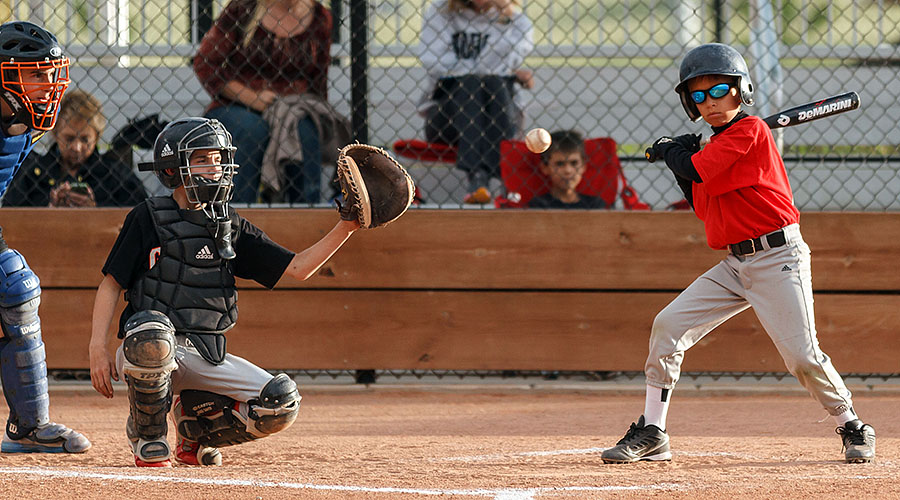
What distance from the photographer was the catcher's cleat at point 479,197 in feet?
18.3

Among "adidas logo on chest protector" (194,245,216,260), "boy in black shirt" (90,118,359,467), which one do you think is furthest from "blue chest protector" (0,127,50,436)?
"adidas logo on chest protector" (194,245,216,260)

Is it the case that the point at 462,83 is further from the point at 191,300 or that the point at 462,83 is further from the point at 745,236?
the point at 191,300

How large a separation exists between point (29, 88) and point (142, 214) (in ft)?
1.90

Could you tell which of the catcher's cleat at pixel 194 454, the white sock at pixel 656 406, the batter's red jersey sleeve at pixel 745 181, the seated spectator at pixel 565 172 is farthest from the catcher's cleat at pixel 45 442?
the seated spectator at pixel 565 172

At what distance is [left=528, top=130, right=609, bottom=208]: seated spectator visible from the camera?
5.59 meters

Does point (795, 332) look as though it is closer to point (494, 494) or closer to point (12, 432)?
point (494, 494)

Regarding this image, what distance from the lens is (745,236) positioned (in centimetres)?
347

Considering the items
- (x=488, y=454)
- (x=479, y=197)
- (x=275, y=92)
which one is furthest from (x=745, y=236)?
(x=275, y=92)

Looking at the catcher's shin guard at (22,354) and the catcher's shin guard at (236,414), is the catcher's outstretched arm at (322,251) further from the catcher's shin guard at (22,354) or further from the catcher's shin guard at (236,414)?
the catcher's shin guard at (22,354)

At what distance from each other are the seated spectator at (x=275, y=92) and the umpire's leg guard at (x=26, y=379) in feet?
6.63

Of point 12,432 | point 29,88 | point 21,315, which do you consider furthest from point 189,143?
point 12,432

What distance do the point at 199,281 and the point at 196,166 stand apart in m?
0.37

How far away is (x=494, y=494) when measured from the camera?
284cm

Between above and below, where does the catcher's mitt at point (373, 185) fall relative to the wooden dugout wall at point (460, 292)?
above
